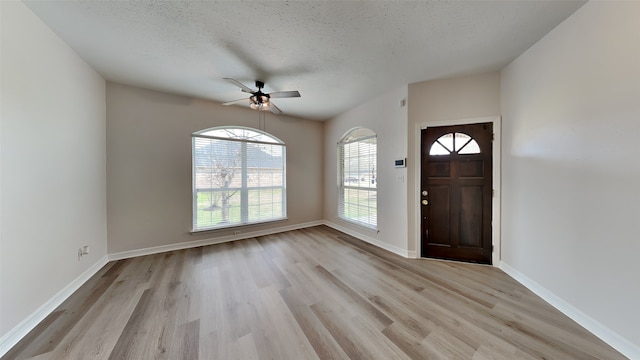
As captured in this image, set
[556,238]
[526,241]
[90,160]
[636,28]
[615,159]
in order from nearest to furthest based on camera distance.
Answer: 1. [636,28]
2. [615,159]
3. [556,238]
4. [526,241]
5. [90,160]

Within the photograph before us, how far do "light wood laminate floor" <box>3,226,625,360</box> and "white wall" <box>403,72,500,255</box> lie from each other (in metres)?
0.98

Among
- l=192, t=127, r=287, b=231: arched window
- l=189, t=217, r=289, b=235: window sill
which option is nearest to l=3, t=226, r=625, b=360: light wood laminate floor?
l=189, t=217, r=289, b=235: window sill

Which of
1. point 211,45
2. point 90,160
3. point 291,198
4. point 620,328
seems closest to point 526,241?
point 620,328

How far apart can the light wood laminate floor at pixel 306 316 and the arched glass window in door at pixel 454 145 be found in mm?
1626

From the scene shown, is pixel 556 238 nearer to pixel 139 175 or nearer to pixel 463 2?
pixel 463 2

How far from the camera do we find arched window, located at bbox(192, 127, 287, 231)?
3654 millimetres

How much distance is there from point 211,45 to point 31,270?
2.64m

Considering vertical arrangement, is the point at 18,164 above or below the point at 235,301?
above

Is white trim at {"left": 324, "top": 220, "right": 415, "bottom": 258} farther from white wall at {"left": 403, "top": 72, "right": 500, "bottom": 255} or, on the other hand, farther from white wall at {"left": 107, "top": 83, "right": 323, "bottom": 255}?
white wall at {"left": 107, "top": 83, "right": 323, "bottom": 255}

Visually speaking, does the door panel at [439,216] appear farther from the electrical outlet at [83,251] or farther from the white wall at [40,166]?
the electrical outlet at [83,251]

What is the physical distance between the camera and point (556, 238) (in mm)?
1947

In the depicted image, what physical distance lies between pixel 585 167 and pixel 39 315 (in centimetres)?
498

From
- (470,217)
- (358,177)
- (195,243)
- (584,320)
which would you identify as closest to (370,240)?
(358,177)

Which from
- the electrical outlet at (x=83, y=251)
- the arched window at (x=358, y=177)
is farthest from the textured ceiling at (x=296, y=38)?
the electrical outlet at (x=83, y=251)
